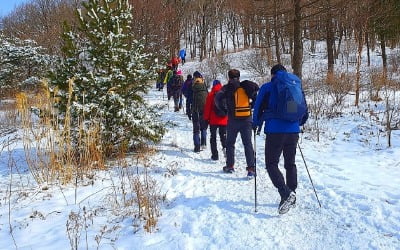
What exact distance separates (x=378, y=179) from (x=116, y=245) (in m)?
4.43

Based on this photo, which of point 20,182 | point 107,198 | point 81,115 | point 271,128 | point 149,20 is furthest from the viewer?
point 149,20

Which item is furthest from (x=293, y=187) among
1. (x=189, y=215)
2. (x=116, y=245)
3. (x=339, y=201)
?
(x=116, y=245)

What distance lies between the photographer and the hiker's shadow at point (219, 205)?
16.0ft

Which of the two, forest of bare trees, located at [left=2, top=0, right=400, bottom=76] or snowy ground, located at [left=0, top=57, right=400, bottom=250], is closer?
snowy ground, located at [left=0, top=57, right=400, bottom=250]

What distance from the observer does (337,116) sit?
11.6 m

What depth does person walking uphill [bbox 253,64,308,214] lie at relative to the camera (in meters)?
4.47

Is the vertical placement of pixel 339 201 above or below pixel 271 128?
below

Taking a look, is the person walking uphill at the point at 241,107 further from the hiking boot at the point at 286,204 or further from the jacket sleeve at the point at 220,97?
the hiking boot at the point at 286,204

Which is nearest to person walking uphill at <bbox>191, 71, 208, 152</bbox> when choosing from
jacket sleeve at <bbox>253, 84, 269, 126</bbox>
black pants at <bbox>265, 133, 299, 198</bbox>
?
jacket sleeve at <bbox>253, 84, 269, 126</bbox>

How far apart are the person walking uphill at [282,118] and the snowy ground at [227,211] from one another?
1.31ft

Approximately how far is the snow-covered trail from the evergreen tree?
1.09m

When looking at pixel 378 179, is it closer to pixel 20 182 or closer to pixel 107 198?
pixel 107 198

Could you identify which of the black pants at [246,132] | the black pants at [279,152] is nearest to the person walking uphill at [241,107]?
the black pants at [246,132]

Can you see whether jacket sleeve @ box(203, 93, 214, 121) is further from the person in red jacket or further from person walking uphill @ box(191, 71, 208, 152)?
person walking uphill @ box(191, 71, 208, 152)
